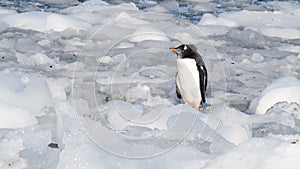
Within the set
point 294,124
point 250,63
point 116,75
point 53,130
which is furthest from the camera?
point 250,63

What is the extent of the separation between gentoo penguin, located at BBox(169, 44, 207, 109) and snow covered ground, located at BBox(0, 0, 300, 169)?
6.1 inches

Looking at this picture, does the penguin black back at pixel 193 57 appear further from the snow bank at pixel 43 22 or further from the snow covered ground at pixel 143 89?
the snow bank at pixel 43 22

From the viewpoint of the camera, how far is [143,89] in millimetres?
4094

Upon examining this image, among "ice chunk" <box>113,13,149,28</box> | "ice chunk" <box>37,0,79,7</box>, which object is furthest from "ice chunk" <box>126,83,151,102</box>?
"ice chunk" <box>37,0,79,7</box>

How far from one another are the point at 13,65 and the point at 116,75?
36.2 inches

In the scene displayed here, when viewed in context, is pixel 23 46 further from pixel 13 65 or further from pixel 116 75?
pixel 116 75

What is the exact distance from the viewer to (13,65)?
466 centimetres

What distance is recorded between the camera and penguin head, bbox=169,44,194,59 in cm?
390

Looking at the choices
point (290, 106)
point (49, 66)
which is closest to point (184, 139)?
point (290, 106)

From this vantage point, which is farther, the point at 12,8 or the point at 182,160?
the point at 12,8

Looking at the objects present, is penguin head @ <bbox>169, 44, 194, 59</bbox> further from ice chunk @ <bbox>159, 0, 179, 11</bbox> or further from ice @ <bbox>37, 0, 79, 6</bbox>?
ice @ <bbox>37, 0, 79, 6</bbox>

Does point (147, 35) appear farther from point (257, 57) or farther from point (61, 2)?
point (61, 2)

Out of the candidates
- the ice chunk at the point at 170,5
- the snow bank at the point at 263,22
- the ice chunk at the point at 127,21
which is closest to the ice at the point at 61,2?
the ice chunk at the point at 170,5

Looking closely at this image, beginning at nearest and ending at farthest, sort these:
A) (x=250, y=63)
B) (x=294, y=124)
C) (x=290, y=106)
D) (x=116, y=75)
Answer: (x=294, y=124) < (x=290, y=106) < (x=116, y=75) < (x=250, y=63)
